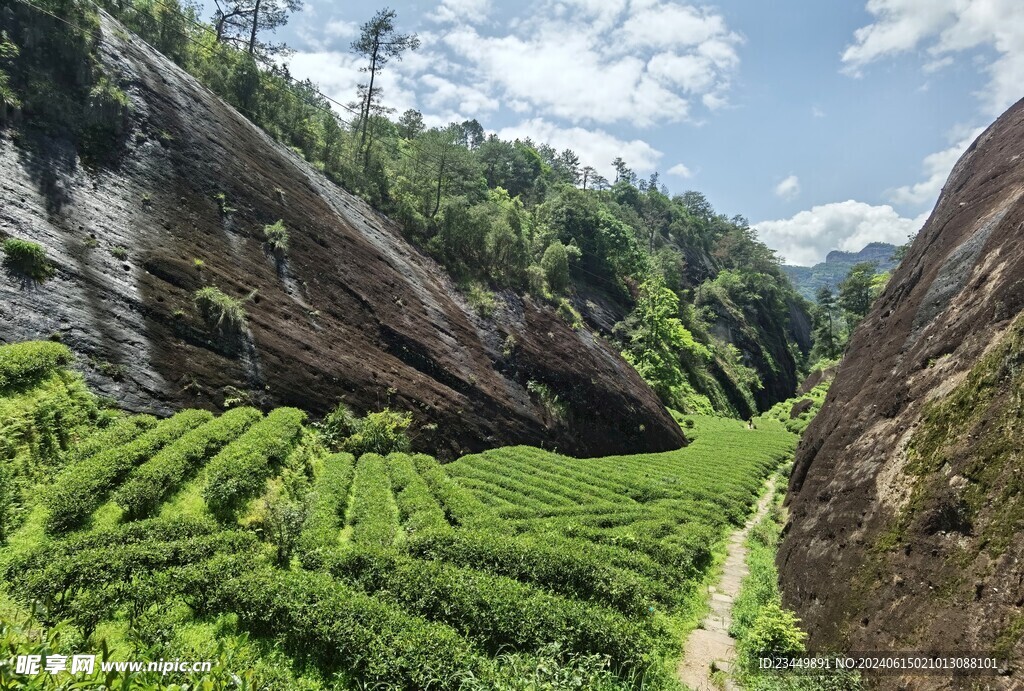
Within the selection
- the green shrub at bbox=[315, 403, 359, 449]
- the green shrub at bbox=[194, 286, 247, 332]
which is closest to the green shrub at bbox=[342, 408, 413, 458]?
the green shrub at bbox=[315, 403, 359, 449]

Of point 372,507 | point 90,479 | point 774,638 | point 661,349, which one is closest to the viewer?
point 774,638

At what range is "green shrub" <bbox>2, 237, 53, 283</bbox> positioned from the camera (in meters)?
15.4

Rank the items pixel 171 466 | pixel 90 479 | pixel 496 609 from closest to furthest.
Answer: pixel 496 609 → pixel 90 479 → pixel 171 466

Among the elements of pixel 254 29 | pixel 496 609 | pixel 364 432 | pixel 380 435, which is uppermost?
pixel 254 29

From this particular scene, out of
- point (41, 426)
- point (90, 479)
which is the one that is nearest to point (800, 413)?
point (90, 479)

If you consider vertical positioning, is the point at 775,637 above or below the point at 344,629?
above

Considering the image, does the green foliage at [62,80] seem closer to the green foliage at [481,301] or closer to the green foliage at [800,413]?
the green foliage at [481,301]

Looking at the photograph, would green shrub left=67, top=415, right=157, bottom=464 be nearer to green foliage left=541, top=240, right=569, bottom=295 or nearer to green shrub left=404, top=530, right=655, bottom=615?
green shrub left=404, top=530, right=655, bottom=615

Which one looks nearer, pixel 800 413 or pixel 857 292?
pixel 800 413

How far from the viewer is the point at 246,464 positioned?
44.2 feet

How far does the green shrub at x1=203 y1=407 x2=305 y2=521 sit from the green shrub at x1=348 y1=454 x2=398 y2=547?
268 cm

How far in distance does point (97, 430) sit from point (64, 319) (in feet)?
15.2

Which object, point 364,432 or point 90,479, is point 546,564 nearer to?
point 90,479

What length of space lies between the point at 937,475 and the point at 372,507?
44.7 feet
